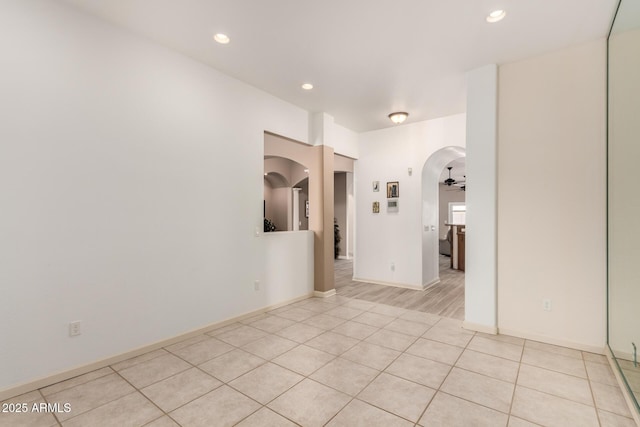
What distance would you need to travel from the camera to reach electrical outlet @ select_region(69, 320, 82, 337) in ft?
7.96

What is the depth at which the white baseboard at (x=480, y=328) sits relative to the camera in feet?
11.0

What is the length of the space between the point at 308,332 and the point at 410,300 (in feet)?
6.76

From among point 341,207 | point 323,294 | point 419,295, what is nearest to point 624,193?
point 419,295

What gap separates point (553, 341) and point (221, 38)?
4.56 m

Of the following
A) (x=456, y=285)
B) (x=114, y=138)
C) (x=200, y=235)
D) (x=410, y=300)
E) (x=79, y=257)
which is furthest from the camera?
(x=456, y=285)

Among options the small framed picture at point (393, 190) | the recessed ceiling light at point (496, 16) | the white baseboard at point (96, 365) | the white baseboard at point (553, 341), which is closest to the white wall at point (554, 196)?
the white baseboard at point (553, 341)

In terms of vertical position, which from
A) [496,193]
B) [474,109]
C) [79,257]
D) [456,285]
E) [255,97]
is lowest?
[456,285]

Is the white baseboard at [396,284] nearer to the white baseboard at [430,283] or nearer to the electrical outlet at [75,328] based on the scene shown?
the white baseboard at [430,283]

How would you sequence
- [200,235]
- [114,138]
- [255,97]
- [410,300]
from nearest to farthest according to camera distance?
[114,138]
[200,235]
[255,97]
[410,300]

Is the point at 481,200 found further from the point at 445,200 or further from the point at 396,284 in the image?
the point at 445,200

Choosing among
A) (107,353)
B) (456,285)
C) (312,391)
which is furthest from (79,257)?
(456,285)

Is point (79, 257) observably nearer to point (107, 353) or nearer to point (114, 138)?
point (107, 353)

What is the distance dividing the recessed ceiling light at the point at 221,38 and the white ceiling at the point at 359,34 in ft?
0.16

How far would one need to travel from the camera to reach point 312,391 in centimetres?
224
